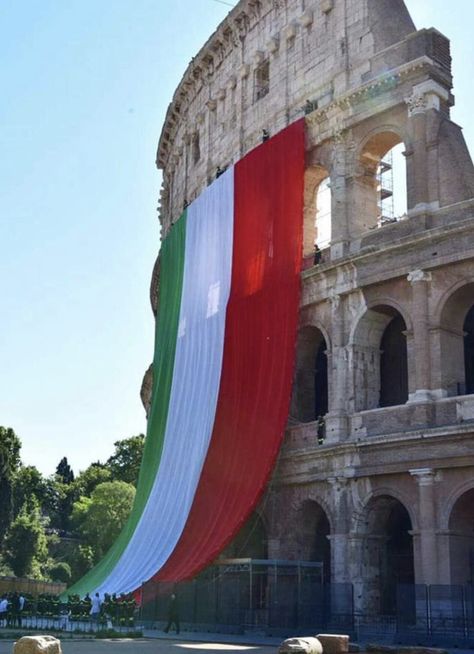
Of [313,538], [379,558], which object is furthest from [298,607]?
[313,538]

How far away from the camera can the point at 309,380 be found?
25844 millimetres

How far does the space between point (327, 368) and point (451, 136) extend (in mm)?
6903

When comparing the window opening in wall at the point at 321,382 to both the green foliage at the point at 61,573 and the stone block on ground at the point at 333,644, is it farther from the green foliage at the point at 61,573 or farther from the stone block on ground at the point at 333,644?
the green foliage at the point at 61,573

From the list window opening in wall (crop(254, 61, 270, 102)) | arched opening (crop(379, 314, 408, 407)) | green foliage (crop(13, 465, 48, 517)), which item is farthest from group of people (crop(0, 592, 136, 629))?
green foliage (crop(13, 465, 48, 517))

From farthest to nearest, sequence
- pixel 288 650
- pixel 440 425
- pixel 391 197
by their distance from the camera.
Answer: pixel 391 197 < pixel 440 425 < pixel 288 650

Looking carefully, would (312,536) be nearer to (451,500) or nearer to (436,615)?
(451,500)

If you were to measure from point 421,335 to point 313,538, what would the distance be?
247 inches

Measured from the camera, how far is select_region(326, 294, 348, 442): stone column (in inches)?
907

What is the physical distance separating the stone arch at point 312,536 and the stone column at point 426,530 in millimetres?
3415

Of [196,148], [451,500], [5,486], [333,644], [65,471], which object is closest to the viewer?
[333,644]

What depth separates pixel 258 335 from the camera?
25.6 metres

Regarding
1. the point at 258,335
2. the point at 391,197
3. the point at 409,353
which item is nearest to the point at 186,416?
the point at 258,335

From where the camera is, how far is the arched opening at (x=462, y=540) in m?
20.1

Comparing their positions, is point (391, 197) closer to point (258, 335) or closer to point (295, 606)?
point (258, 335)
